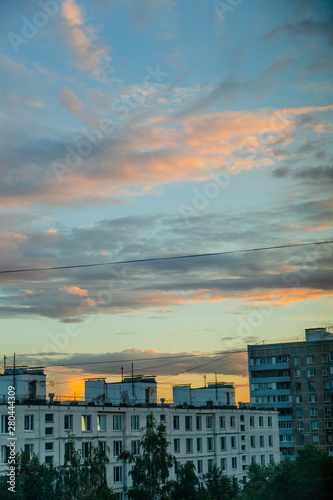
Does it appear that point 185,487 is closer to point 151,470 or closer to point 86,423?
point 151,470

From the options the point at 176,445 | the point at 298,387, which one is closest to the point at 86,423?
the point at 176,445

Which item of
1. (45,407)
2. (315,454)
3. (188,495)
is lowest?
(188,495)

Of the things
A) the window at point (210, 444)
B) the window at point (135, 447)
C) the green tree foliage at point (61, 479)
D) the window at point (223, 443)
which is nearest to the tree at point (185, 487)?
the green tree foliage at point (61, 479)

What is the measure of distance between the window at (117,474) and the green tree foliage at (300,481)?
18023mm

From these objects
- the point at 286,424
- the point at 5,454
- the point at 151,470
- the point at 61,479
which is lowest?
the point at 61,479

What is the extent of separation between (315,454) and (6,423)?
2302 centimetres

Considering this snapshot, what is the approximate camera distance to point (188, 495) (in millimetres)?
43812

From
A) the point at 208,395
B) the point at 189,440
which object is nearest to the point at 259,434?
the point at 208,395

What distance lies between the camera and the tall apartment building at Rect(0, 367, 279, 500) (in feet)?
166

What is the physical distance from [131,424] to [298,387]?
1831 inches

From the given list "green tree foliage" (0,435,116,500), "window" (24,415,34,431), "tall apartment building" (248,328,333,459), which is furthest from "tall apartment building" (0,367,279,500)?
"tall apartment building" (248,328,333,459)

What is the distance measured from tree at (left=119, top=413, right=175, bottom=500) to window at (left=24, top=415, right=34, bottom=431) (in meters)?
10.0

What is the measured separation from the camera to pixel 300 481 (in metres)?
35.2

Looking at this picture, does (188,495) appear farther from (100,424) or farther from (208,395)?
(208,395)
